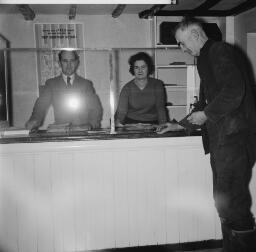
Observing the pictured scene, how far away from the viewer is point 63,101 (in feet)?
10.8

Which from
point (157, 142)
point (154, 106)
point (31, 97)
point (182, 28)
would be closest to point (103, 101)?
point (31, 97)

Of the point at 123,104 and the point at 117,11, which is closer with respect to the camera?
the point at 123,104

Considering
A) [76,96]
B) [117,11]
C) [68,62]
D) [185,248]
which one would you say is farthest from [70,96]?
[117,11]

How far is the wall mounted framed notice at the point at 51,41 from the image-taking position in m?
5.31

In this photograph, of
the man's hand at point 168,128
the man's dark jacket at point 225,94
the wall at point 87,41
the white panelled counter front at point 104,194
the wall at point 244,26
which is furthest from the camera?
the wall at point 87,41

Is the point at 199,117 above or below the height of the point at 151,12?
below

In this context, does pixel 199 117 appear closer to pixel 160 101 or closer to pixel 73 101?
pixel 73 101

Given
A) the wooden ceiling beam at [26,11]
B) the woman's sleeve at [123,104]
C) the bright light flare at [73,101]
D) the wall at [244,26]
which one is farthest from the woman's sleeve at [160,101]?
the wall at [244,26]

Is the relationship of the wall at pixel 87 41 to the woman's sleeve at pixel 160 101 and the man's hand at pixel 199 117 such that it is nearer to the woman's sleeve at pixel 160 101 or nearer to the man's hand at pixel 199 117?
the woman's sleeve at pixel 160 101

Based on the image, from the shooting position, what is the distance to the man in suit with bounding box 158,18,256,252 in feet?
5.57

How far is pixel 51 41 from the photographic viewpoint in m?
5.32

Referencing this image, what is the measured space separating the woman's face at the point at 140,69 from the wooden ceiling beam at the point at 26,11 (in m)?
1.98

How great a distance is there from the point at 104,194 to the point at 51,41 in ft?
12.2

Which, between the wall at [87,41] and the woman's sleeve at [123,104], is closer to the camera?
the woman's sleeve at [123,104]
